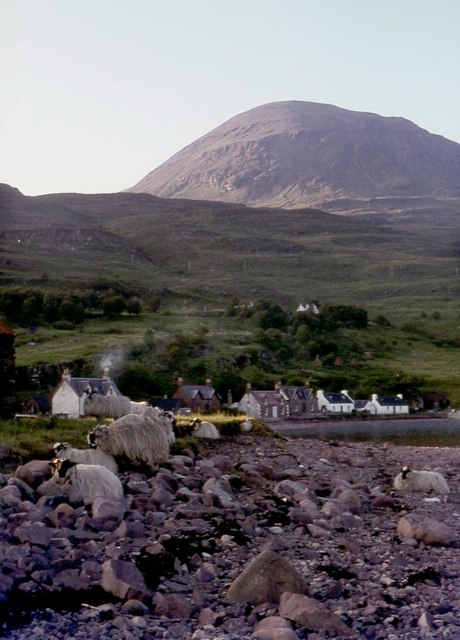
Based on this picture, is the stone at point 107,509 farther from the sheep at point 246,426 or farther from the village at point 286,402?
the village at point 286,402

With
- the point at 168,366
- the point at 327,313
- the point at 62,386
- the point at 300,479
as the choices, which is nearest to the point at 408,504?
the point at 300,479

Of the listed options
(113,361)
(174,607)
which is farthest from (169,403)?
(174,607)

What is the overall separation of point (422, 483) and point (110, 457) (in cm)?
877

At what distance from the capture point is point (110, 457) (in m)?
17.6

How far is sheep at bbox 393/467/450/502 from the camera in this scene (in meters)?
21.7

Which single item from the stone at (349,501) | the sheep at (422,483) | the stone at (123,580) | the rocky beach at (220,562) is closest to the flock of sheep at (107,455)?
the rocky beach at (220,562)

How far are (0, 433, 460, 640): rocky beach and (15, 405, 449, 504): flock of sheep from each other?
0.37 metres

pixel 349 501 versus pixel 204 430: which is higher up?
pixel 204 430

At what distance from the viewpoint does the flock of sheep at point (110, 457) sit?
14969mm

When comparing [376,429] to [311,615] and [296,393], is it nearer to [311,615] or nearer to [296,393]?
[296,393]

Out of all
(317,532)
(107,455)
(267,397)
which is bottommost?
(267,397)

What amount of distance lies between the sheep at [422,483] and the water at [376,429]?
39.6 meters

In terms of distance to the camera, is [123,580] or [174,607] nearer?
[174,607]

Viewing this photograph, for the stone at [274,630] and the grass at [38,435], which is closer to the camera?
the stone at [274,630]
